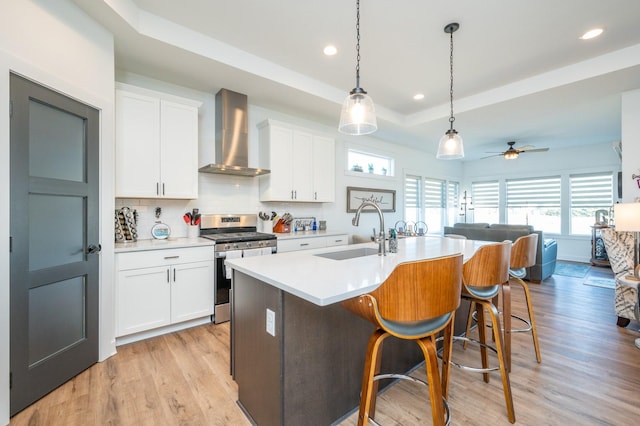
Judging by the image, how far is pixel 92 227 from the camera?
2.20 m

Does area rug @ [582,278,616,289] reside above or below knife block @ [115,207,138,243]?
below

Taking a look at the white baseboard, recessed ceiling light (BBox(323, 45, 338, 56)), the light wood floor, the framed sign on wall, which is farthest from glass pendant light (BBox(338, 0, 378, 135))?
the framed sign on wall

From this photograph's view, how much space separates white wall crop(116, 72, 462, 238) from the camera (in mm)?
3207

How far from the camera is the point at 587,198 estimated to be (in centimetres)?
647

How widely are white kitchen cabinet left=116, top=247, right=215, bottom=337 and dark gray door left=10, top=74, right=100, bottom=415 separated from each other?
0.83ft

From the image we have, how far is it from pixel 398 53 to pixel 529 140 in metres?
4.62

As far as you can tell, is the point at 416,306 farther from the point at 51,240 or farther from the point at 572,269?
the point at 572,269

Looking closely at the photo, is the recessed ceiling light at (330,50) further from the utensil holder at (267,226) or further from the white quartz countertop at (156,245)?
the white quartz countertop at (156,245)

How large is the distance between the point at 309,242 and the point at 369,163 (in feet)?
8.41

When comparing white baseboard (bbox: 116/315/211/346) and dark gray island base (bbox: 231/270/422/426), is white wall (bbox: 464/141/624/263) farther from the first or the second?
white baseboard (bbox: 116/315/211/346)

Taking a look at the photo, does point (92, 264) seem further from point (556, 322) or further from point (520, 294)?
point (520, 294)

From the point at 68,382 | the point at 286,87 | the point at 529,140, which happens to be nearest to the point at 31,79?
the point at 68,382

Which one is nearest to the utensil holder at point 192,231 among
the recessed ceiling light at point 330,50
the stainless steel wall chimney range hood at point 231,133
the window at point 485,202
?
the stainless steel wall chimney range hood at point 231,133

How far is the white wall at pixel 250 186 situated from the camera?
3207 mm
